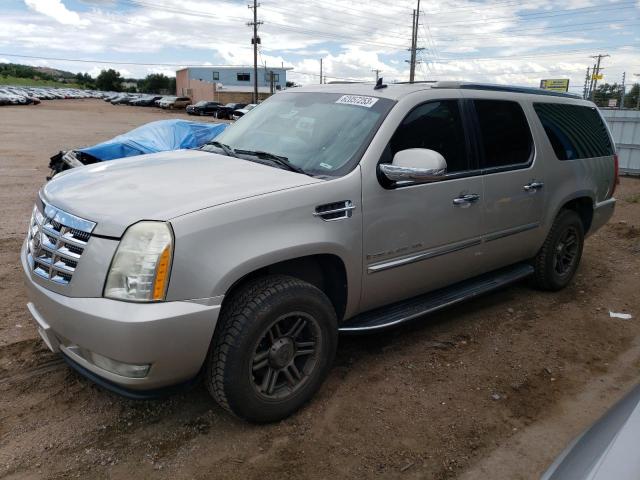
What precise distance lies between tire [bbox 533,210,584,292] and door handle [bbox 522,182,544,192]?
1.90 ft

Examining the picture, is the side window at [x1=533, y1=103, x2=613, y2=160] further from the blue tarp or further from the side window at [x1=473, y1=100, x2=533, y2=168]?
the blue tarp

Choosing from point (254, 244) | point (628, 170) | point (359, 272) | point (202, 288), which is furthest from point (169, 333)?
point (628, 170)

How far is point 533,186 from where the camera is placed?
4441 millimetres

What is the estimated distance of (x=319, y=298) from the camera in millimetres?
2992

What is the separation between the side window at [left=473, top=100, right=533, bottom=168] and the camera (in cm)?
407

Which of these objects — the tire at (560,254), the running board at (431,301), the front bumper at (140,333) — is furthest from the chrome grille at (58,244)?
the tire at (560,254)

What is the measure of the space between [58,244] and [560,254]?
14.6 feet

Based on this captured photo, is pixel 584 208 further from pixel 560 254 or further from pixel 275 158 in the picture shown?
pixel 275 158

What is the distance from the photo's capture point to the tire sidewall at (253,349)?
2699 mm

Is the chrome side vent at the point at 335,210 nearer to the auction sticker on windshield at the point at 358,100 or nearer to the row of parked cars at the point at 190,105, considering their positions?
the auction sticker on windshield at the point at 358,100

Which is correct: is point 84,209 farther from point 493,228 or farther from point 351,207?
point 493,228

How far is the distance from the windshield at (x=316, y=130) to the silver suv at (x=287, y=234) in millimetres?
15

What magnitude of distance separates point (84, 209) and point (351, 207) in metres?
1.46

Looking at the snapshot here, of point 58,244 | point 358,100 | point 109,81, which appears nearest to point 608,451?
point 58,244
